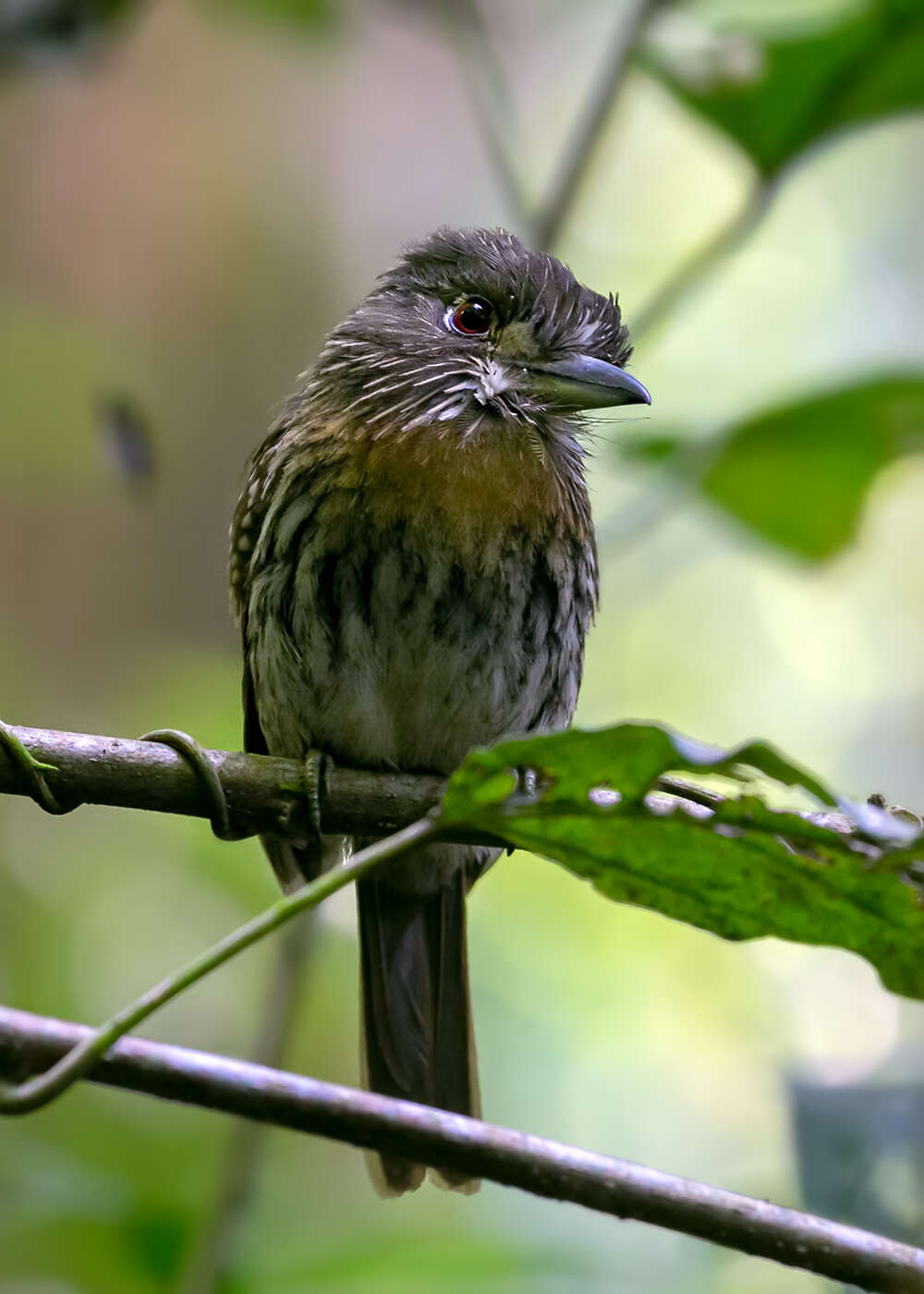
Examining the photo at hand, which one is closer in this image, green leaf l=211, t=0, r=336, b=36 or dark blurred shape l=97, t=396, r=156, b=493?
dark blurred shape l=97, t=396, r=156, b=493

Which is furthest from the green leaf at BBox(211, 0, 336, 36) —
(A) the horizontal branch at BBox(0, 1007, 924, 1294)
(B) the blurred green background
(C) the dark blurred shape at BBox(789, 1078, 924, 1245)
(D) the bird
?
(A) the horizontal branch at BBox(0, 1007, 924, 1294)

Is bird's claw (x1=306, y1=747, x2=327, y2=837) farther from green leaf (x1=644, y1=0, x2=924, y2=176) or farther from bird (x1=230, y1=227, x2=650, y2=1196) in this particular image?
green leaf (x1=644, y1=0, x2=924, y2=176)

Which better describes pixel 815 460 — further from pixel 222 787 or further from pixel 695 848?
pixel 695 848

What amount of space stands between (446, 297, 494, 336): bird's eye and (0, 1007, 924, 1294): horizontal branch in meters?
1.34

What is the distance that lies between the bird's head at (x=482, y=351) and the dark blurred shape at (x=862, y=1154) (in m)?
1.18

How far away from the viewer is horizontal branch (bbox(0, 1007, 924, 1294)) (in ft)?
5.08

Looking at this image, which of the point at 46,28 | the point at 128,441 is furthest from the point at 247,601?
the point at 46,28

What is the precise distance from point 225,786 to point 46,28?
2.10 meters

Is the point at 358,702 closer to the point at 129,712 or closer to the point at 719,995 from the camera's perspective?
the point at 129,712

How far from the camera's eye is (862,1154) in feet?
8.48

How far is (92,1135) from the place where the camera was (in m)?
3.05

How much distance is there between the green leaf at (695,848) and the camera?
1.29m

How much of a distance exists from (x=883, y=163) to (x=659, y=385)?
5.48 feet

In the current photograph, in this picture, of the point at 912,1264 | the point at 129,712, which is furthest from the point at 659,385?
the point at 912,1264
